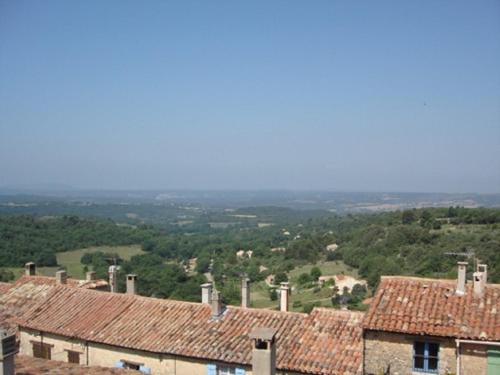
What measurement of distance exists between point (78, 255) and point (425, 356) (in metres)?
75.7

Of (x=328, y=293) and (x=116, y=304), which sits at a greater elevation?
(x=116, y=304)

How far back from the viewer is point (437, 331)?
14.1 metres

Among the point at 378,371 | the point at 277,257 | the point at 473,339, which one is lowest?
the point at 277,257

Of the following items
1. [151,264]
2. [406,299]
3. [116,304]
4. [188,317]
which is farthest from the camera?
[151,264]

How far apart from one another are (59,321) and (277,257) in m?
66.9

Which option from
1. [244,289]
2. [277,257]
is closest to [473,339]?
[244,289]

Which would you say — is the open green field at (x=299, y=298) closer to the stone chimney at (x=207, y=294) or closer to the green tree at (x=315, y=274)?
the green tree at (x=315, y=274)

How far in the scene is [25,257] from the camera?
68438 mm

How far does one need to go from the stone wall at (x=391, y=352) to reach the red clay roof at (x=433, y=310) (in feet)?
0.98

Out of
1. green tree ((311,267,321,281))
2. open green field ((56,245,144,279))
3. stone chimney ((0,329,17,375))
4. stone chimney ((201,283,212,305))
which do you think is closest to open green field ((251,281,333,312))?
green tree ((311,267,321,281))

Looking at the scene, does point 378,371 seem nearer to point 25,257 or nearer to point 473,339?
point 473,339

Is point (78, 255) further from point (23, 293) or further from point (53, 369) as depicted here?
point (53, 369)

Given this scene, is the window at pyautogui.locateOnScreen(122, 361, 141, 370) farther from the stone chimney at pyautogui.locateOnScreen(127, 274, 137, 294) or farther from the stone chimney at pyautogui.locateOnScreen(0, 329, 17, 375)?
the stone chimney at pyautogui.locateOnScreen(0, 329, 17, 375)

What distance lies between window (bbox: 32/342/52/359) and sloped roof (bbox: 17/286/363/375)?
62cm
